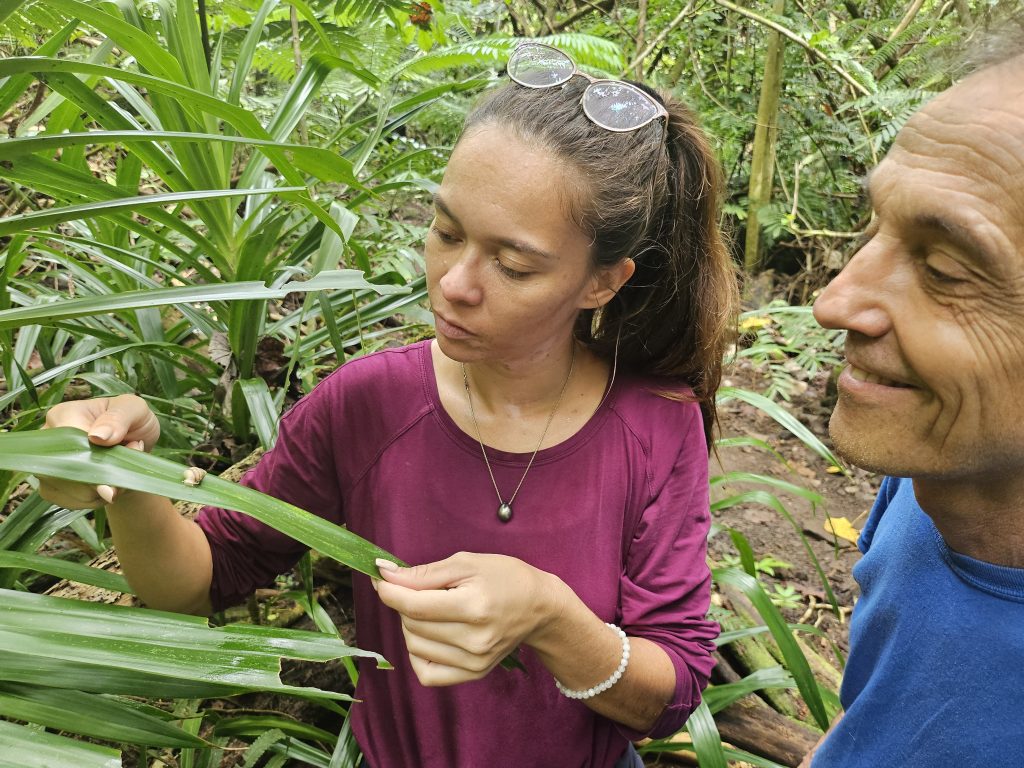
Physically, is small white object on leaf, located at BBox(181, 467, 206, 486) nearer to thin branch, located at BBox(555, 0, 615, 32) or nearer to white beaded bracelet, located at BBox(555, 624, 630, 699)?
white beaded bracelet, located at BBox(555, 624, 630, 699)

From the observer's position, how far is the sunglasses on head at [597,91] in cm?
112

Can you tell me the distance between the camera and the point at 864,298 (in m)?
0.79

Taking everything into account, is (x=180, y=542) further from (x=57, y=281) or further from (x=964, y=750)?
(x=57, y=281)

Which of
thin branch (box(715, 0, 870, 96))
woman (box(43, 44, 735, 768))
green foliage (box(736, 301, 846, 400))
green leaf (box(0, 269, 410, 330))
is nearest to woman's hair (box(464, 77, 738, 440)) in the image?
woman (box(43, 44, 735, 768))

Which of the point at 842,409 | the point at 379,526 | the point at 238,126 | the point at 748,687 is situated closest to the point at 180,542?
the point at 379,526

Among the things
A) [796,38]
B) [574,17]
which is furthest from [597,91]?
[574,17]

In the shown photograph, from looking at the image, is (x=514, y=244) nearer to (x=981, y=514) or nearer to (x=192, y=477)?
(x=192, y=477)

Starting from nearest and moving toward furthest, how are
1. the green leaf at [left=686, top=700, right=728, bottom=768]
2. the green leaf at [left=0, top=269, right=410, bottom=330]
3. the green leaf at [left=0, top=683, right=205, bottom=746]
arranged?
the green leaf at [left=0, top=683, right=205, bottom=746] < the green leaf at [left=0, top=269, right=410, bottom=330] < the green leaf at [left=686, top=700, right=728, bottom=768]

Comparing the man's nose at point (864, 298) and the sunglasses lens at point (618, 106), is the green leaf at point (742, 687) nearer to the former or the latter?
the man's nose at point (864, 298)

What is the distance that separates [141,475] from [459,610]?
14.9 inches

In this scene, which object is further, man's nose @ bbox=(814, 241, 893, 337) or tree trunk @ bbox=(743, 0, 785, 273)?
tree trunk @ bbox=(743, 0, 785, 273)

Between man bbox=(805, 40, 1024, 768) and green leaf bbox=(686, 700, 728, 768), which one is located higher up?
man bbox=(805, 40, 1024, 768)

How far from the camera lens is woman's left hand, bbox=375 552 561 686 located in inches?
33.7

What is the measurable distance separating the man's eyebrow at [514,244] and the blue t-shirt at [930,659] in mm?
645
